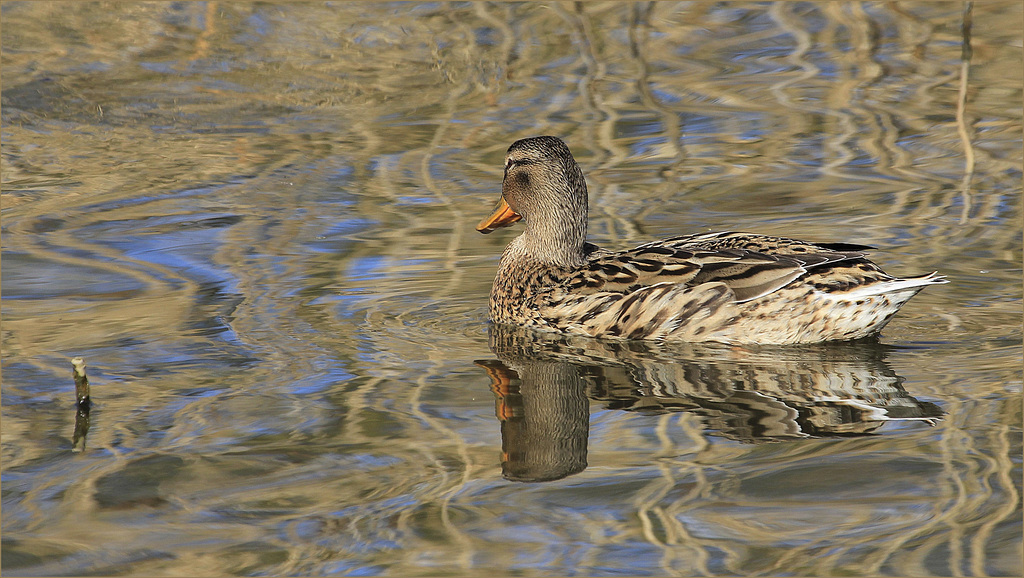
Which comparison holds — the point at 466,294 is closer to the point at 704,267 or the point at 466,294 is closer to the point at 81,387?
the point at 704,267

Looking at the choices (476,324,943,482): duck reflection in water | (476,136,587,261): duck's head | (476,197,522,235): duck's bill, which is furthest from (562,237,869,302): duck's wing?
(476,197,522,235): duck's bill

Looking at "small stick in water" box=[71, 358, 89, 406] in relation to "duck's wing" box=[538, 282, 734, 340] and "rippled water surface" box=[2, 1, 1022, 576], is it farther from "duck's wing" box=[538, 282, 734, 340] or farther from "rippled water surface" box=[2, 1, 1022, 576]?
"duck's wing" box=[538, 282, 734, 340]

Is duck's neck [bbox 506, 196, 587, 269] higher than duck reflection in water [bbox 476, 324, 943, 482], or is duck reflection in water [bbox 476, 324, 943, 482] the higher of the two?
duck's neck [bbox 506, 196, 587, 269]

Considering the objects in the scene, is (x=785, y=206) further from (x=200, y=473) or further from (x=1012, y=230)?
(x=200, y=473)

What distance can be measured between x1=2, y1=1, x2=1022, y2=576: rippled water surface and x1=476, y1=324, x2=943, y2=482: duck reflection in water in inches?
1.0

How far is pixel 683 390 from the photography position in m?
6.73

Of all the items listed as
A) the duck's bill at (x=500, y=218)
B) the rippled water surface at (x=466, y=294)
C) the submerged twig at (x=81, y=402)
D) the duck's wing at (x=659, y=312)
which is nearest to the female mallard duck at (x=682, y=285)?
the duck's wing at (x=659, y=312)

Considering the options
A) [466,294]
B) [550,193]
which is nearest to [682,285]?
[550,193]

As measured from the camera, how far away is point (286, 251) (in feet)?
30.2

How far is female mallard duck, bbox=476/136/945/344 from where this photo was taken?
7285 millimetres

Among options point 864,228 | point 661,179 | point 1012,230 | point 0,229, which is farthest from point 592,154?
point 0,229

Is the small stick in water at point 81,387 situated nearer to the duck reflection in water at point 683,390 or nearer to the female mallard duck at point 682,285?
the duck reflection in water at point 683,390

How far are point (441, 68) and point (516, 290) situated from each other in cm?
653

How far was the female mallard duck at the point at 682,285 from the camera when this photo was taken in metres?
7.29
